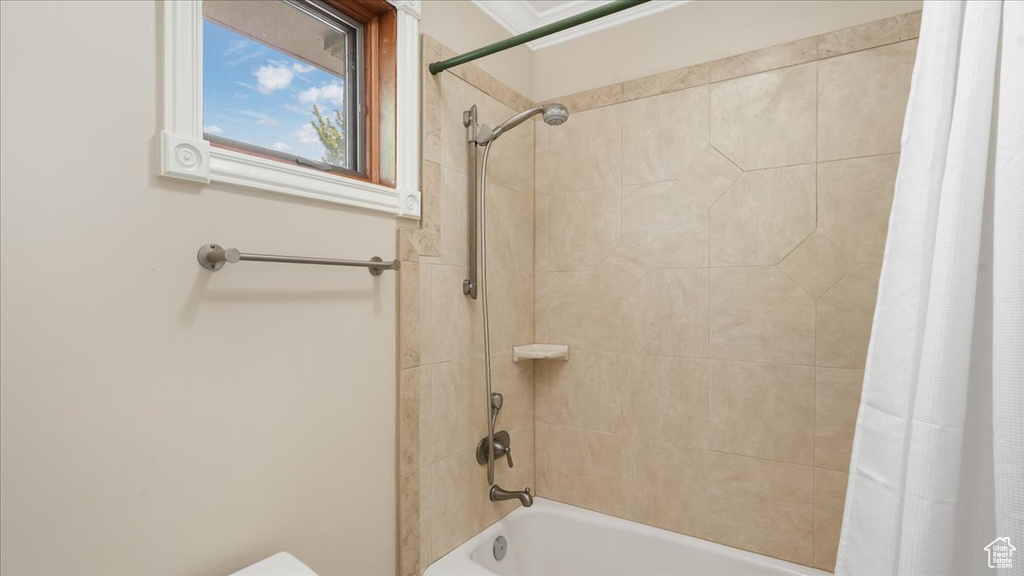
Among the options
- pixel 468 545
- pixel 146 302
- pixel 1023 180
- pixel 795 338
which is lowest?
pixel 468 545

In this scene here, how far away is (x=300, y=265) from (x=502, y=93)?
1.08m

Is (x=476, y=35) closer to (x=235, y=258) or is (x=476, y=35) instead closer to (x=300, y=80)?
(x=300, y=80)

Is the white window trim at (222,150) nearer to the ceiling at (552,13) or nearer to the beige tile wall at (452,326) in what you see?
the beige tile wall at (452,326)

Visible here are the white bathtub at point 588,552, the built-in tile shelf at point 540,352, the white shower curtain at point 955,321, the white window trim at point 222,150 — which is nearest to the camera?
the white shower curtain at point 955,321

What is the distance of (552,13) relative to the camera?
80.0 inches

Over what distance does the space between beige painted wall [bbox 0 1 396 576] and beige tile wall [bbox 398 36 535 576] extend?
0.26 metres

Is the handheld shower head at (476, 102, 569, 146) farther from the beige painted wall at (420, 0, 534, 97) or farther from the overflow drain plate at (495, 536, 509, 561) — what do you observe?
the overflow drain plate at (495, 536, 509, 561)

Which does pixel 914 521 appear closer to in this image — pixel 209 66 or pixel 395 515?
pixel 395 515

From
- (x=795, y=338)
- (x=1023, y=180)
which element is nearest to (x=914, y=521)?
(x=1023, y=180)

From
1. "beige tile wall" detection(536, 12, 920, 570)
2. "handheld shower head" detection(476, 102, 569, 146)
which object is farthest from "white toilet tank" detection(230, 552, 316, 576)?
"handheld shower head" detection(476, 102, 569, 146)

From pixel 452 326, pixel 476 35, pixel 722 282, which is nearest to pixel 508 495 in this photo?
pixel 452 326

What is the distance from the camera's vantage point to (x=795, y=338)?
1.57 m

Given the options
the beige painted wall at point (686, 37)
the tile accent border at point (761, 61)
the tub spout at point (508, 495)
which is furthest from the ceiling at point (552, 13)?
the tub spout at point (508, 495)

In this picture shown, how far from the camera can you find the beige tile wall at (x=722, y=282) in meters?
1.48
